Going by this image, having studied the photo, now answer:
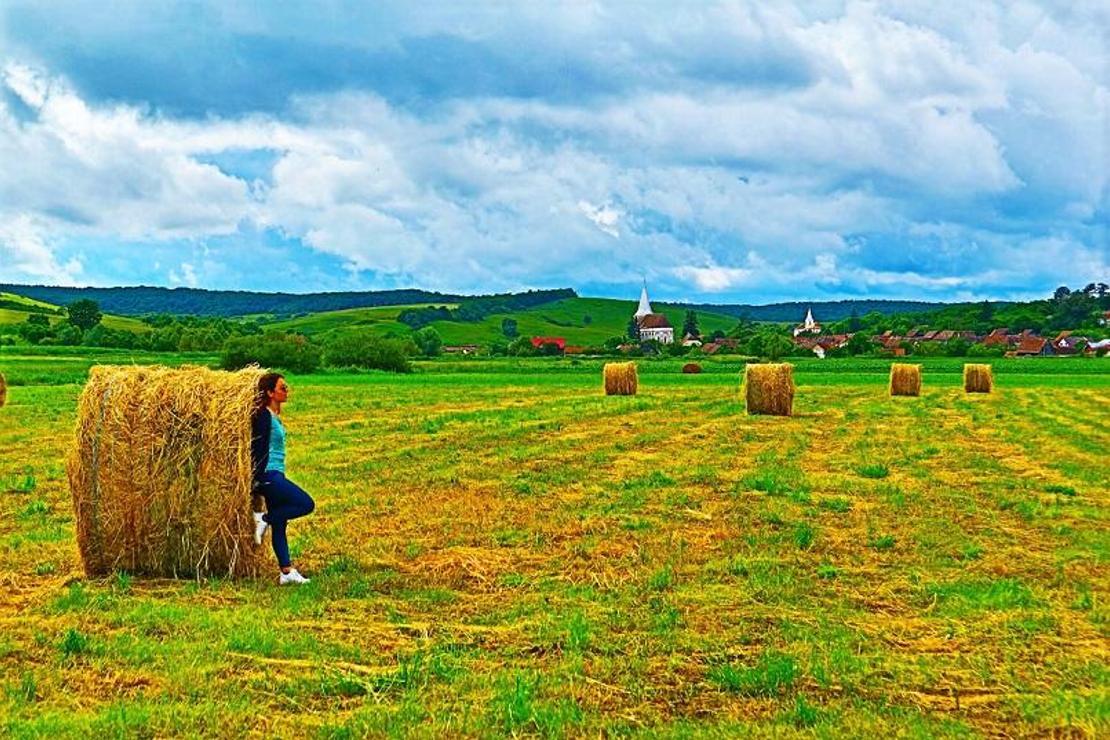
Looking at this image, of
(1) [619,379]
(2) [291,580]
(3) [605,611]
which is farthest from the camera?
(1) [619,379]

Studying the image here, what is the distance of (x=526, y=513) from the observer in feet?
46.2

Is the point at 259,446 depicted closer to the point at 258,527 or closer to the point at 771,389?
the point at 258,527

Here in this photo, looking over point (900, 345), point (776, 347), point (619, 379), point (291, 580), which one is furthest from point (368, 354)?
point (900, 345)

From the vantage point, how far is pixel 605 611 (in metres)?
9.10

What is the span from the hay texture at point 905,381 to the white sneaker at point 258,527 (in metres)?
37.7

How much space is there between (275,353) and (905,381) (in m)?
47.9

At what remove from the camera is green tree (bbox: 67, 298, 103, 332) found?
4906 inches

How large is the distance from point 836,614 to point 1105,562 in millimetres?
3962

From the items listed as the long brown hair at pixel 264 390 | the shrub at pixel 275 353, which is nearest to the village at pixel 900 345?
the shrub at pixel 275 353

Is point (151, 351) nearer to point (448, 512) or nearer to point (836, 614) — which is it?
point (448, 512)

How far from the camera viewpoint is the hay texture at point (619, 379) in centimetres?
4372

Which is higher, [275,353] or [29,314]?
[29,314]

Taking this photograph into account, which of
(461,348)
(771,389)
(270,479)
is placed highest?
(270,479)

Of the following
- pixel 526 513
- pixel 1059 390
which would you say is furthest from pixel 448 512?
pixel 1059 390
